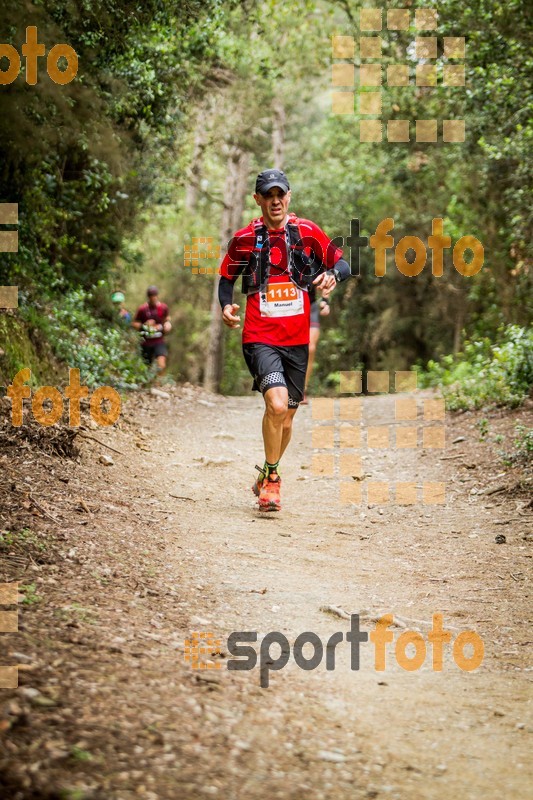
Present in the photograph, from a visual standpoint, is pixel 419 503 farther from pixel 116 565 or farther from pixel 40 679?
pixel 40 679

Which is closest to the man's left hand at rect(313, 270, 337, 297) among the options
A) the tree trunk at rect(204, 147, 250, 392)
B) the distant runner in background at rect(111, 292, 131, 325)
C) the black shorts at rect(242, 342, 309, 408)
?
the black shorts at rect(242, 342, 309, 408)

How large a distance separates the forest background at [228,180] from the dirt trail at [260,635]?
3425mm

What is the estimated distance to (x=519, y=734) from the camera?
3242 mm

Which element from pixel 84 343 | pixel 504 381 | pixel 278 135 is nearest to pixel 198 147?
pixel 278 135

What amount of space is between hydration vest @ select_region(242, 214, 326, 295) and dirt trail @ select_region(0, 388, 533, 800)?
1.84 m

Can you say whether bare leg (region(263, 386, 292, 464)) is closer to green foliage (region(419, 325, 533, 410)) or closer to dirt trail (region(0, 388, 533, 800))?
dirt trail (region(0, 388, 533, 800))

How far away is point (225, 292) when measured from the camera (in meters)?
6.73

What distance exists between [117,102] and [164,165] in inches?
167

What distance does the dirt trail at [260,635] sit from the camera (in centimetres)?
267

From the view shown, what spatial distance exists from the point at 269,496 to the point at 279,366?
1.05 meters

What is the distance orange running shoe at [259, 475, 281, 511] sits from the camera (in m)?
6.71

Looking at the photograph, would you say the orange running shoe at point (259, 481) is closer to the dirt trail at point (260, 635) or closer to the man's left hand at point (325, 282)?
the dirt trail at point (260, 635)

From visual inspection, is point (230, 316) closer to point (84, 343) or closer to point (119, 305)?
point (84, 343)

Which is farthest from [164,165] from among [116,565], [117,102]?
[116,565]
